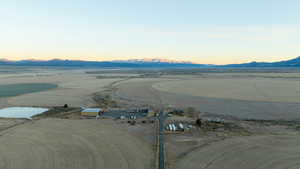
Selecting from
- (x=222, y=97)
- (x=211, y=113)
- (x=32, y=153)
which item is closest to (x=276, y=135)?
(x=211, y=113)

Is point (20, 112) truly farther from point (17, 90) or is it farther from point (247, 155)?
point (247, 155)

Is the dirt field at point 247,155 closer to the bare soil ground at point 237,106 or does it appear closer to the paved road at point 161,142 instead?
the paved road at point 161,142

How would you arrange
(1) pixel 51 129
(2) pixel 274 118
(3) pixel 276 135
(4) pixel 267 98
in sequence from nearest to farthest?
(3) pixel 276 135
(1) pixel 51 129
(2) pixel 274 118
(4) pixel 267 98

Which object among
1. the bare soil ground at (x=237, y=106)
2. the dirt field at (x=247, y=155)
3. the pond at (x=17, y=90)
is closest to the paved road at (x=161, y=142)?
the dirt field at (x=247, y=155)

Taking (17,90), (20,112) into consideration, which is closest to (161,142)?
(20,112)

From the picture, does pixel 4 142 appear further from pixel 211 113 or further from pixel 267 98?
pixel 267 98

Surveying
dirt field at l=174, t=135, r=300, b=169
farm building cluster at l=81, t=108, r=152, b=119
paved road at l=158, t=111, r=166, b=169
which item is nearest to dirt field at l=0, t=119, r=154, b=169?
paved road at l=158, t=111, r=166, b=169
